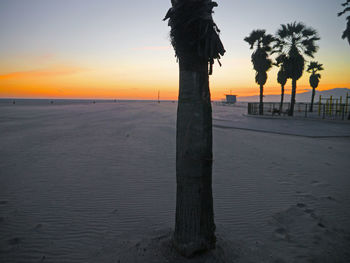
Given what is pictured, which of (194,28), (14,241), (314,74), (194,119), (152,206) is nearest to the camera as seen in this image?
(194,28)

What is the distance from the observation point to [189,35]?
265 centimetres

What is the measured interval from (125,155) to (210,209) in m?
6.22

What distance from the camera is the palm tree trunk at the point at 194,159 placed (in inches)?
108

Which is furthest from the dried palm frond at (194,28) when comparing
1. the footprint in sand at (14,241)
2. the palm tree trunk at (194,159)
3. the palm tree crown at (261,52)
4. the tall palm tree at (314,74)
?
the tall palm tree at (314,74)

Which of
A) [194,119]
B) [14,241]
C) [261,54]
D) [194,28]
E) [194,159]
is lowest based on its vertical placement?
[14,241]

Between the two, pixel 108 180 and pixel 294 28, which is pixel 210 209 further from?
pixel 294 28

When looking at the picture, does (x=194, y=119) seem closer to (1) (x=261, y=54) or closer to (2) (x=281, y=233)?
(2) (x=281, y=233)

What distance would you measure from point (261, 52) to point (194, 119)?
3301cm

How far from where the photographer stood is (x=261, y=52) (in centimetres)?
3109

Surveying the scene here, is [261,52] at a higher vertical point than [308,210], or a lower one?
higher

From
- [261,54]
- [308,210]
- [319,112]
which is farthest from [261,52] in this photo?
[308,210]

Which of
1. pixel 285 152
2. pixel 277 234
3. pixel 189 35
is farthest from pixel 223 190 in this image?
pixel 285 152

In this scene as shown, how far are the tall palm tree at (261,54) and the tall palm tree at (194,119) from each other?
30.4 meters

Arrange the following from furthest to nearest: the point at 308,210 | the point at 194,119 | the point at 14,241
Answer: the point at 308,210 → the point at 14,241 → the point at 194,119
